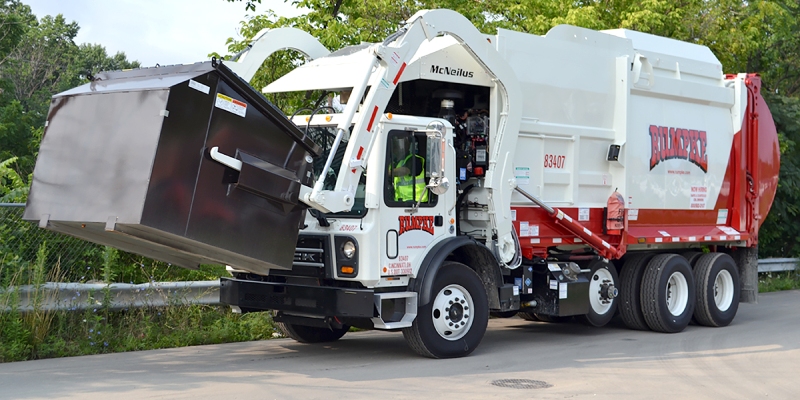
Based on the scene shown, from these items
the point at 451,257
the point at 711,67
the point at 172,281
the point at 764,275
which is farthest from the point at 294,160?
the point at 764,275

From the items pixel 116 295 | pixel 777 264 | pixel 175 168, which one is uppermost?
pixel 777 264

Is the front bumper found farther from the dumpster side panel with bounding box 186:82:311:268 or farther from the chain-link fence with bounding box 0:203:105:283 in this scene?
the chain-link fence with bounding box 0:203:105:283

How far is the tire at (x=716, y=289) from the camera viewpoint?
479 inches

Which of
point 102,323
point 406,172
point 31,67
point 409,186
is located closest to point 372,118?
point 406,172

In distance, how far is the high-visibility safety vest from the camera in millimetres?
8422

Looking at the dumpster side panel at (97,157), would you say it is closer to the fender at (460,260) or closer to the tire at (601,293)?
the fender at (460,260)

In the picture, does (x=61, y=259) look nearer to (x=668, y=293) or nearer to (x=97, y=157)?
(x=97, y=157)

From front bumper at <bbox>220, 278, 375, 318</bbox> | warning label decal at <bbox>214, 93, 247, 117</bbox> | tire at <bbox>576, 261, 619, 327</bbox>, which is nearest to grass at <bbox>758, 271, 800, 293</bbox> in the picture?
tire at <bbox>576, 261, 619, 327</bbox>

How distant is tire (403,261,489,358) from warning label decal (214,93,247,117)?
2609 mm

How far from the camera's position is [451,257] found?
921cm

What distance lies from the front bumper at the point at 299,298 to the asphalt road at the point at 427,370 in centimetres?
53

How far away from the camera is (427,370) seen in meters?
8.20

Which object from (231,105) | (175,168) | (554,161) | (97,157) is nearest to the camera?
(175,168)

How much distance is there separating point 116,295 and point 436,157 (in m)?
3.82
